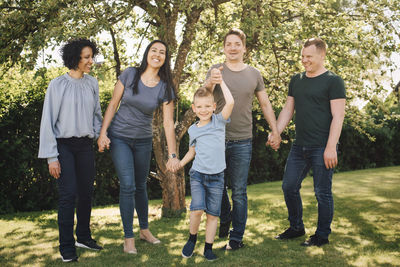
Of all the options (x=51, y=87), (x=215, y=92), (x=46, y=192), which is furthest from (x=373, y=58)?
(x=46, y=192)

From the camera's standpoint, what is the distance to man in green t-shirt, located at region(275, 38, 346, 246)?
4.00 m

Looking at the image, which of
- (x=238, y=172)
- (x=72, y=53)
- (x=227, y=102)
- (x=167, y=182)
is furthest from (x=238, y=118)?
(x=167, y=182)

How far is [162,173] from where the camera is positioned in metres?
6.29

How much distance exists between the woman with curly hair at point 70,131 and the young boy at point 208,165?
3.41ft

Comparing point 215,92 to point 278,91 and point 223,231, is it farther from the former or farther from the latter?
point 278,91

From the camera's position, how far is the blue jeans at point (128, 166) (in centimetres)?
391

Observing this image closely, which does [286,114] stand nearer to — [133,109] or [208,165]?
[208,165]

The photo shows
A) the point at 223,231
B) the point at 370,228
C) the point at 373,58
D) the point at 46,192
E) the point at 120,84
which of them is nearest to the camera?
the point at 120,84

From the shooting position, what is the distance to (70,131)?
3.75 m

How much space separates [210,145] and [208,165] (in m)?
0.18

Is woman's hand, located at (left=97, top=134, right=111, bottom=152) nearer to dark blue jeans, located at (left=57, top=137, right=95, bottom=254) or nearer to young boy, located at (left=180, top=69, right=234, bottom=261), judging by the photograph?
dark blue jeans, located at (left=57, top=137, right=95, bottom=254)

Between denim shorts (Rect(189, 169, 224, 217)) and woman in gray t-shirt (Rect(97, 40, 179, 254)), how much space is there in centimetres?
32

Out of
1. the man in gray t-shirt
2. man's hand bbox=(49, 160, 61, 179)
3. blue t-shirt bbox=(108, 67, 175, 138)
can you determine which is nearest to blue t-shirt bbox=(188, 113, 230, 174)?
the man in gray t-shirt

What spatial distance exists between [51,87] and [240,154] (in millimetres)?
1895
